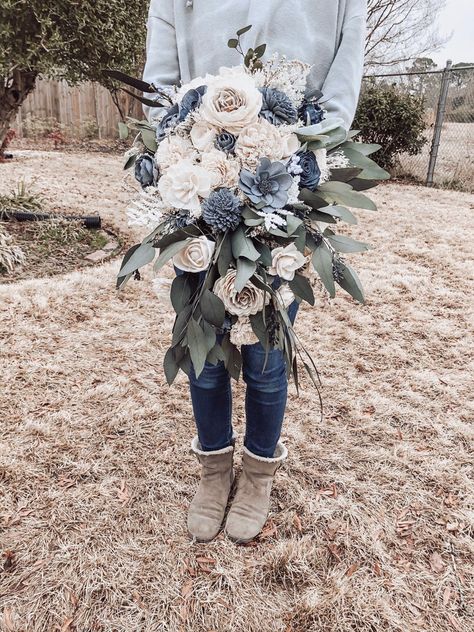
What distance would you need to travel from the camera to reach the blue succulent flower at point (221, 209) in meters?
1.10

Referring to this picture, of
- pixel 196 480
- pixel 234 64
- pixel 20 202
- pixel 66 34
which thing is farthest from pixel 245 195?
pixel 20 202

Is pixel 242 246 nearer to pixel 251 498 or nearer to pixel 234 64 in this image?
pixel 234 64

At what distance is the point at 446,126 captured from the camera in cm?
779

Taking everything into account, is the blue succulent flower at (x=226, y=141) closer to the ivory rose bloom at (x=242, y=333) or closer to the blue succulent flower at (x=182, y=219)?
the blue succulent flower at (x=182, y=219)

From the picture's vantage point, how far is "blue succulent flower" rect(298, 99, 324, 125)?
46.7 inches

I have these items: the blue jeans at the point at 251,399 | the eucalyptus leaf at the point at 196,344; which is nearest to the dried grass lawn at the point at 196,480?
the blue jeans at the point at 251,399

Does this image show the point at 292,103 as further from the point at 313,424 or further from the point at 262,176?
the point at 313,424

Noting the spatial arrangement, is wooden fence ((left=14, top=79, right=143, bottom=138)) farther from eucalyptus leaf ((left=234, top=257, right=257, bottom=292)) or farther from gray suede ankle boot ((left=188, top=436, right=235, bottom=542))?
eucalyptus leaf ((left=234, top=257, right=257, bottom=292))

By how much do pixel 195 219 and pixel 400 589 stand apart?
3.65ft

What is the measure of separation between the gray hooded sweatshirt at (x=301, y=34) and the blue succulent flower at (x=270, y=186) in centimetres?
28

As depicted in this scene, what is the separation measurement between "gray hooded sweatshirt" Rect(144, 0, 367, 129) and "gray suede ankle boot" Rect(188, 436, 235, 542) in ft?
3.36

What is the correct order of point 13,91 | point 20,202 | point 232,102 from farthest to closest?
point 20,202 → point 13,91 → point 232,102

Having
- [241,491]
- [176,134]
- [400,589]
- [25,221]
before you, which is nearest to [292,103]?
[176,134]

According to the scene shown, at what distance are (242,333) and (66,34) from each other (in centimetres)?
339
